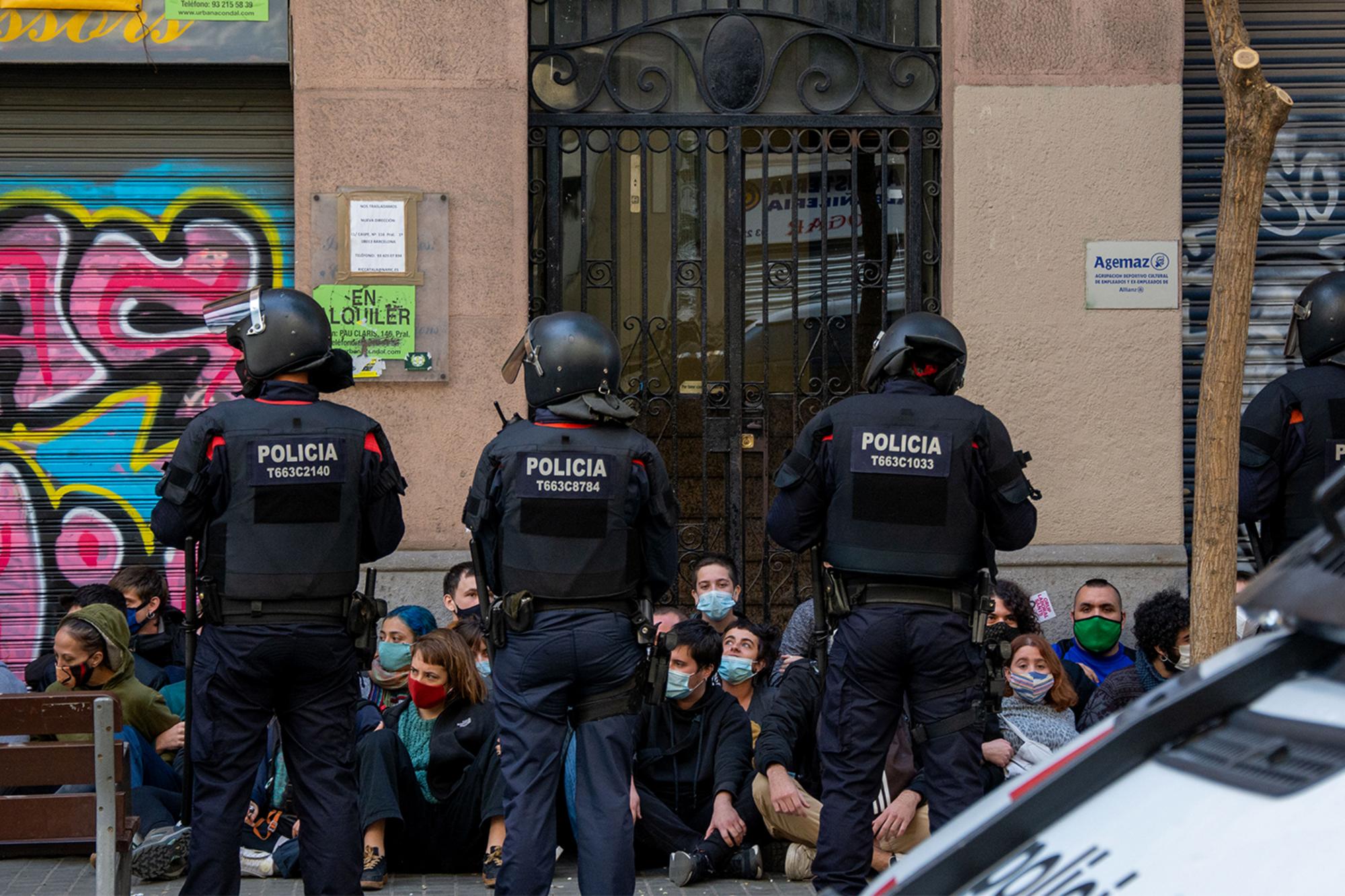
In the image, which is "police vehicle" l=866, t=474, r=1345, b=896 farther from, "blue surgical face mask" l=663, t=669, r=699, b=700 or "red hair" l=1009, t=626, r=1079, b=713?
"red hair" l=1009, t=626, r=1079, b=713

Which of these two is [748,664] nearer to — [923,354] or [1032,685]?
[1032,685]

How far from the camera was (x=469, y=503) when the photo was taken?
197 inches

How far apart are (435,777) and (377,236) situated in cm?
274

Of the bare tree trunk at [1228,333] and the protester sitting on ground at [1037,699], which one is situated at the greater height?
the bare tree trunk at [1228,333]

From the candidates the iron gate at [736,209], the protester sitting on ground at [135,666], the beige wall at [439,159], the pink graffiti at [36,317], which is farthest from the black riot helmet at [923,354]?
the pink graffiti at [36,317]

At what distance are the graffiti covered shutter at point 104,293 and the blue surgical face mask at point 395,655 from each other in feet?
5.49

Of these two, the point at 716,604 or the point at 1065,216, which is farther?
the point at 1065,216

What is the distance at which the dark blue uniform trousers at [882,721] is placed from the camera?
15.9ft

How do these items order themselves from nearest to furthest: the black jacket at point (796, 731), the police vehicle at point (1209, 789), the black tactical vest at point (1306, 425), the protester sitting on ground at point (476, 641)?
the police vehicle at point (1209, 789) < the black tactical vest at point (1306, 425) < the black jacket at point (796, 731) < the protester sitting on ground at point (476, 641)

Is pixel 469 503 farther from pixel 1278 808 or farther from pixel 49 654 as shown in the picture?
pixel 1278 808

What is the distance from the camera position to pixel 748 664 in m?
6.46

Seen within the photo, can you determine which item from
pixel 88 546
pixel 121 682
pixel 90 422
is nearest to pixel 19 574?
pixel 88 546

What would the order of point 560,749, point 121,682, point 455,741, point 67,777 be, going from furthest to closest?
point 121,682 → point 455,741 → point 560,749 → point 67,777

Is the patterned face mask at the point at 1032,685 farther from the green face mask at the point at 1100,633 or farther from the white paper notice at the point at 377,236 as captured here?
the white paper notice at the point at 377,236
